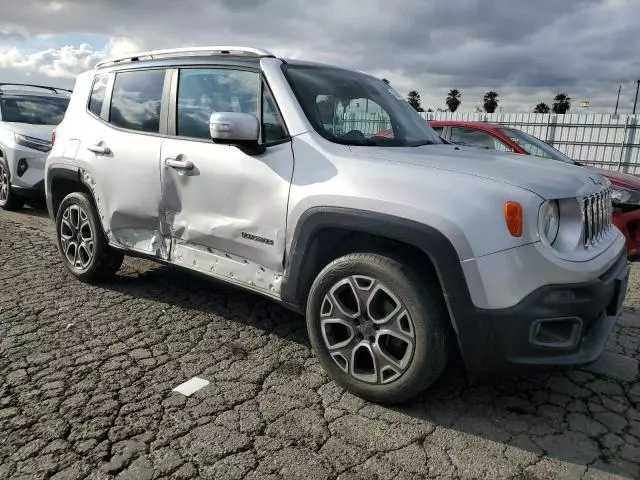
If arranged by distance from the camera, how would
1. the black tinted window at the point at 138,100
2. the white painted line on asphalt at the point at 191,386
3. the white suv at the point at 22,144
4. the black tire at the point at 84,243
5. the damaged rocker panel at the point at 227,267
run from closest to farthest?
1. the white painted line on asphalt at the point at 191,386
2. the damaged rocker panel at the point at 227,267
3. the black tinted window at the point at 138,100
4. the black tire at the point at 84,243
5. the white suv at the point at 22,144

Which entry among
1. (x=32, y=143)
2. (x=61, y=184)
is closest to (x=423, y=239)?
(x=61, y=184)

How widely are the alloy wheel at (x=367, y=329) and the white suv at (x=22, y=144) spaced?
243 inches

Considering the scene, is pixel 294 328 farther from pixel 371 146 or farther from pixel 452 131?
pixel 452 131

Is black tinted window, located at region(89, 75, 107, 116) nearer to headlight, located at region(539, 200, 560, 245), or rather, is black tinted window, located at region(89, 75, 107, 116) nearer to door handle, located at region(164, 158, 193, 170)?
door handle, located at region(164, 158, 193, 170)

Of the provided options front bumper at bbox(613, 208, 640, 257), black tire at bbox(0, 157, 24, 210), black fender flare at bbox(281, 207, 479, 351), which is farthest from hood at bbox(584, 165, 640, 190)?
black tire at bbox(0, 157, 24, 210)

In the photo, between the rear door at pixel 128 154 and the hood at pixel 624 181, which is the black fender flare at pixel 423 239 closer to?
the rear door at pixel 128 154

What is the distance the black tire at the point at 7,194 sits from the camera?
7609mm

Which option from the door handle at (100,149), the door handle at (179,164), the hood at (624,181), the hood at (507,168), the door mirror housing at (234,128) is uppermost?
the door mirror housing at (234,128)

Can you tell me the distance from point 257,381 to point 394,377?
808 mm

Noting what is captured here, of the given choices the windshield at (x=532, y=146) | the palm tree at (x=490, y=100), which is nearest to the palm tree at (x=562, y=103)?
the palm tree at (x=490, y=100)

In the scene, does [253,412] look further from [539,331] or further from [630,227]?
[630,227]

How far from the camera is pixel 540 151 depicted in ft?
22.5

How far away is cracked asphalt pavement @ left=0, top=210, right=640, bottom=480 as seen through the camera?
2.33 m

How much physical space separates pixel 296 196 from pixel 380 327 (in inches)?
32.5
